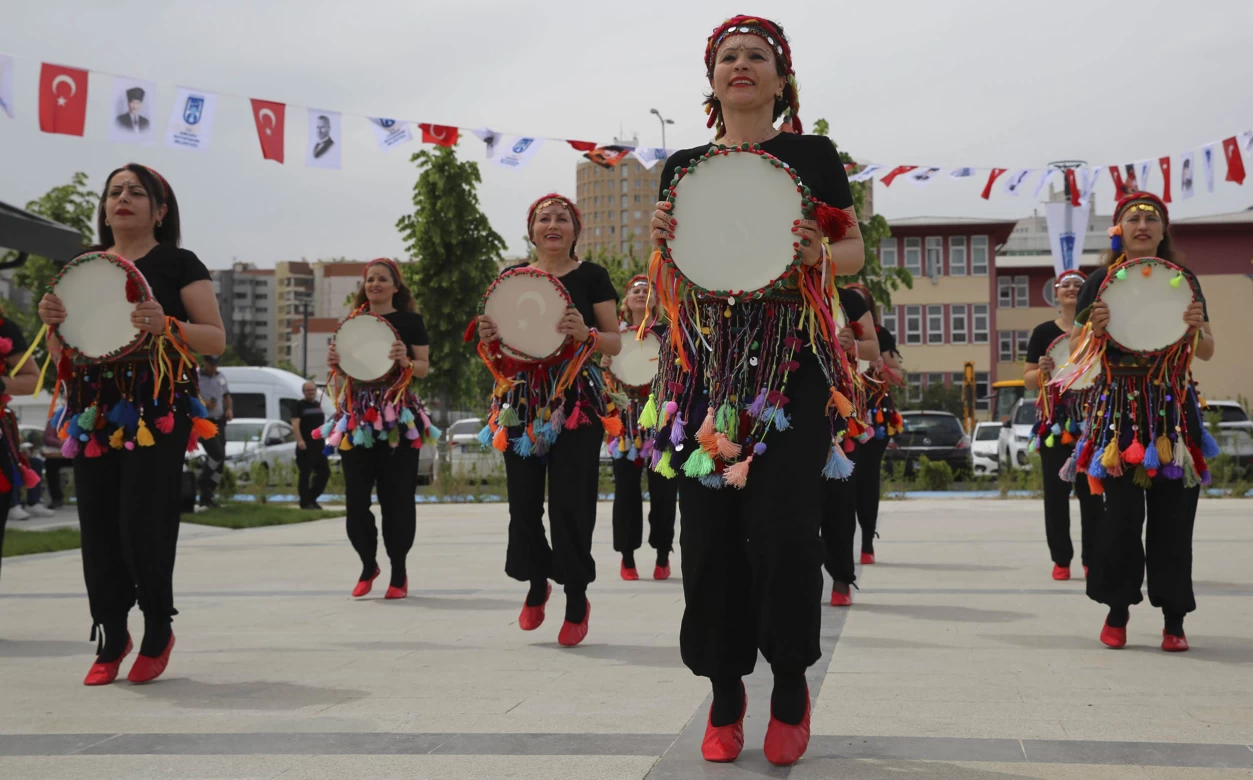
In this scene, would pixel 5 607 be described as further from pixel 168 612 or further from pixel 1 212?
pixel 1 212

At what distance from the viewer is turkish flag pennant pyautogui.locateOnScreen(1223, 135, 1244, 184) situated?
621 inches

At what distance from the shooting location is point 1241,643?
6.14 metres

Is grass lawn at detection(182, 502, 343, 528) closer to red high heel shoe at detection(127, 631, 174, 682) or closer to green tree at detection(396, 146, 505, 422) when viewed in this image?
red high heel shoe at detection(127, 631, 174, 682)

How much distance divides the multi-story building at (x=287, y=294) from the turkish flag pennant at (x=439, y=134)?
168m

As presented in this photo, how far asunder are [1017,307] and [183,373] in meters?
68.8

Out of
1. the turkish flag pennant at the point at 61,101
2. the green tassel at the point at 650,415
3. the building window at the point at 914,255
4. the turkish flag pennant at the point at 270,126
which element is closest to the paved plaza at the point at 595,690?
the green tassel at the point at 650,415

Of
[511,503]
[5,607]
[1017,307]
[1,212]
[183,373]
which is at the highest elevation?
[1017,307]

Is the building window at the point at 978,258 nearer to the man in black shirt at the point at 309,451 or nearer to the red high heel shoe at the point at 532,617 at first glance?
the man in black shirt at the point at 309,451

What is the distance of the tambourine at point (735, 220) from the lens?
13.5 ft

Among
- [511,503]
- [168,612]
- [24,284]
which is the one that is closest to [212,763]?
[168,612]

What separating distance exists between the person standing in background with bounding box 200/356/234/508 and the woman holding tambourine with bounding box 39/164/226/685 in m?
9.53

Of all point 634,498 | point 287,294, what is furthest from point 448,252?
point 287,294

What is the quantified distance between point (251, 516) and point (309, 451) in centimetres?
238

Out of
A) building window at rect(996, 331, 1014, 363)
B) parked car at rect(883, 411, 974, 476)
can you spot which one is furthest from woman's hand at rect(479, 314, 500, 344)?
building window at rect(996, 331, 1014, 363)
